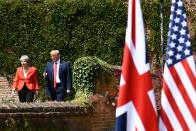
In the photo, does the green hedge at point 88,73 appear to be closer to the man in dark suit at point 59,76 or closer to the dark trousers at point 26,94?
the man in dark suit at point 59,76

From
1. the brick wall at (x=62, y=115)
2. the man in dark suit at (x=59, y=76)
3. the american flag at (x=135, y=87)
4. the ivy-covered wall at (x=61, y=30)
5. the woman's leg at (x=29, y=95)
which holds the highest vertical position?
the ivy-covered wall at (x=61, y=30)

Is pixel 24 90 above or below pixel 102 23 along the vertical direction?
below

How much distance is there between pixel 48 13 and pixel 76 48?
1370 millimetres

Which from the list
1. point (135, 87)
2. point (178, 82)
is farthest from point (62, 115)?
point (135, 87)

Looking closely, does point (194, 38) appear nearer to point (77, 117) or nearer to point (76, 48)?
point (76, 48)

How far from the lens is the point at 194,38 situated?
2014 cm

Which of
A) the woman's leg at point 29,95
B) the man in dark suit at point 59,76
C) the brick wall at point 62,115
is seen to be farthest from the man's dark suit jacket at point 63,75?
the brick wall at point 62,115

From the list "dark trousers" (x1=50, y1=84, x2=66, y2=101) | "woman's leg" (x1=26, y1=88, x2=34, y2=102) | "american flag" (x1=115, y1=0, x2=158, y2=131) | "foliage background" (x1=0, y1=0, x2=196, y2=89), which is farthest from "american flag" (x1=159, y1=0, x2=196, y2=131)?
"foliage background" (x1=0, y1=0, x2=196, y2=89)

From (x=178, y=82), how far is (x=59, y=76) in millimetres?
6470

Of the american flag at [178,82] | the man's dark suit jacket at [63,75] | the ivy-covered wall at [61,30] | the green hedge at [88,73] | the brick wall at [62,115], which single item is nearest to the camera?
the american flag at [178,82]

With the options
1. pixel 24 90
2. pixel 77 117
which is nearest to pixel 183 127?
pixel 77 117

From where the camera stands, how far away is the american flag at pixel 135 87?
19.0 feet

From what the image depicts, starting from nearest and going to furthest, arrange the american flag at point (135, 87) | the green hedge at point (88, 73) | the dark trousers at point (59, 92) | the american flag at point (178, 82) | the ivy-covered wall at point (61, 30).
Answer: the american flag at point (135, 87), the american flag at point (178, 82), the dark trousers at point (59, 92), the green hedge at point (88, 73), the ivy-covered wall at point (61, 30)

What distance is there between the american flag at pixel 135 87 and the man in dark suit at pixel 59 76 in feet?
21.3
